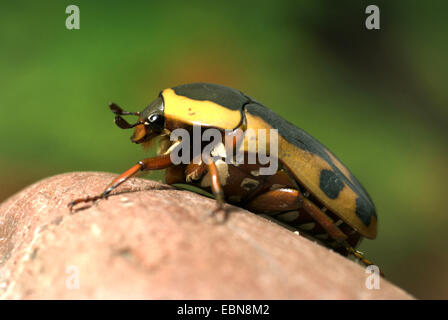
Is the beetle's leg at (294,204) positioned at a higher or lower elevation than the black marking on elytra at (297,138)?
lower

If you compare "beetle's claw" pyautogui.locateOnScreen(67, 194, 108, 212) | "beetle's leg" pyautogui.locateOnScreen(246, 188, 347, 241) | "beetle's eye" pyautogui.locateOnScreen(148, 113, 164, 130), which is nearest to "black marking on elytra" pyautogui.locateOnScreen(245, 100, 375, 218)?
"beetle's leg" pyautogui.locateOnScreen(246, 188, 347, 241)

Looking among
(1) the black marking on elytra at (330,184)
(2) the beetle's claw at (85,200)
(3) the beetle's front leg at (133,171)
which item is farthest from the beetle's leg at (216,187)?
(1) the black marking on elytra at (330,184)

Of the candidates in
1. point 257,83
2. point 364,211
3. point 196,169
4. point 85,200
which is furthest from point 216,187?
point 257,83

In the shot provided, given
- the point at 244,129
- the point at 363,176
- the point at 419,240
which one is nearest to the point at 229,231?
the point at 244,129

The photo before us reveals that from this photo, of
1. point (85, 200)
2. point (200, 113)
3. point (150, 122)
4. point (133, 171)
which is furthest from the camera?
point (150, 122)

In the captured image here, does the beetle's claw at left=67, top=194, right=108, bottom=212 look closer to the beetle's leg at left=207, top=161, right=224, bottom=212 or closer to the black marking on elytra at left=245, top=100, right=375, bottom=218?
Result: the beetle's leg at left=207, top=161, right=224, bottom=212

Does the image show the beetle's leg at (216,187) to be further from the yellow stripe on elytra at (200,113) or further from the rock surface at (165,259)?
the yellow stripe on elytra at (200,113)

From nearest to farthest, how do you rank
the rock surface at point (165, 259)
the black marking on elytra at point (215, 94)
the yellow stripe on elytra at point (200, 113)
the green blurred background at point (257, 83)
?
the rock surface at point (165, 259) → the yellow stripe on elytra at point (200, 113) → the black marking on elytra at point (215, 94) → the green blurred background at point (257, 83)

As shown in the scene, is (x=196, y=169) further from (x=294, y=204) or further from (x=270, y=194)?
(x=294, y=204)
